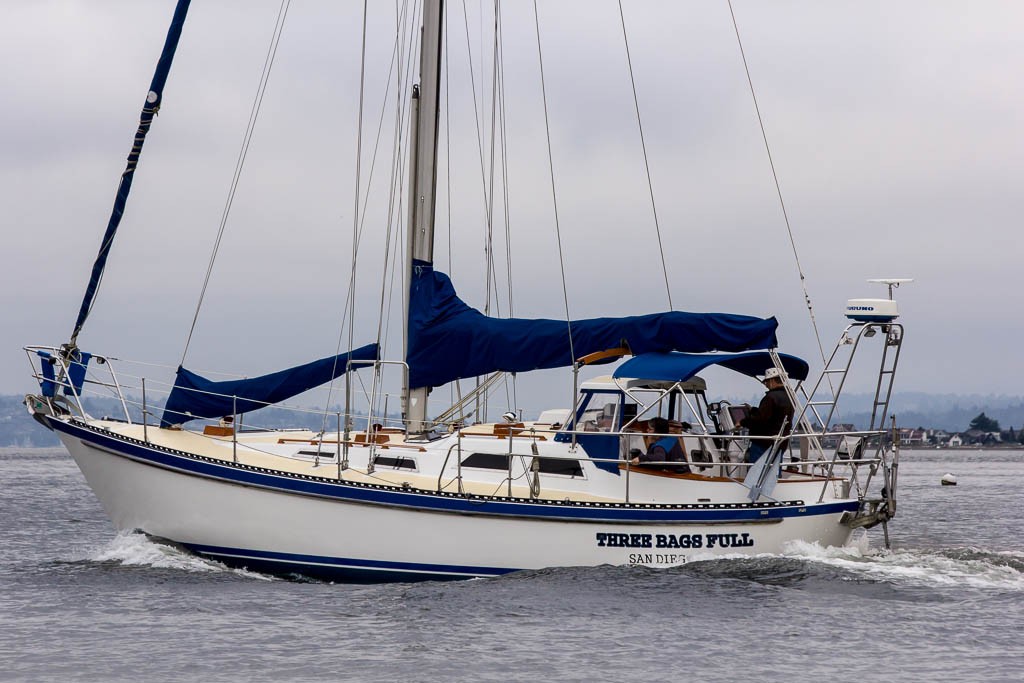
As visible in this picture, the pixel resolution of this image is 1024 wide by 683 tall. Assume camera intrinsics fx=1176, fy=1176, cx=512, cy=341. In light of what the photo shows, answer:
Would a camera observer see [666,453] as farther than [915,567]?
No

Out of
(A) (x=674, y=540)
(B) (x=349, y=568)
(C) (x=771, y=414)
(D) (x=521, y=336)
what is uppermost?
(D) (x=521, y=336)

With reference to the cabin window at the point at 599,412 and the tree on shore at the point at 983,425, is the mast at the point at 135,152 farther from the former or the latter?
the tree on shore at the point at 983,425

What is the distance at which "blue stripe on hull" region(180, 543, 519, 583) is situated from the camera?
16.4 metres

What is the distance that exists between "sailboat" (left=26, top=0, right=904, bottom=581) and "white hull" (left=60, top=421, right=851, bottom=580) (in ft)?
0.09

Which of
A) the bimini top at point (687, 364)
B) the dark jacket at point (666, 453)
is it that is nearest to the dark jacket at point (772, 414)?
the bimini top at point (687, 364)

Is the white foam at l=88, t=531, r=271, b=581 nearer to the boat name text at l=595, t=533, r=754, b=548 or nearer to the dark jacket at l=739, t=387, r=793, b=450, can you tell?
the boat name text at l=595, t=533, r=754, b=548

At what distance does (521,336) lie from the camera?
1817 cm

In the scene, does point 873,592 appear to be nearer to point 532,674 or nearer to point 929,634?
point 929,634

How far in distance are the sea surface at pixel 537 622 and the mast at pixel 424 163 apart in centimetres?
364

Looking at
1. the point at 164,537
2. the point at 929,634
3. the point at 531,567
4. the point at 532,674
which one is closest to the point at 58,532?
the point at 164,537

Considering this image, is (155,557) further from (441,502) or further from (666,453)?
(666,453)

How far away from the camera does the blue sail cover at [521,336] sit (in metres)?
17.7

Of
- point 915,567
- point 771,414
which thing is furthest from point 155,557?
point 915,567

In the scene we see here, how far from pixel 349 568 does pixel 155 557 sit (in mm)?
3082
